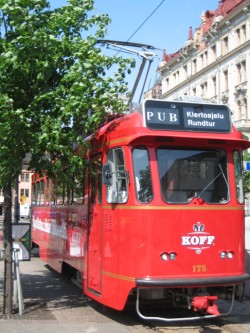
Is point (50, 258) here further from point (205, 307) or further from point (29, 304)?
point (205, 307)

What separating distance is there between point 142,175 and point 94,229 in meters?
1.48

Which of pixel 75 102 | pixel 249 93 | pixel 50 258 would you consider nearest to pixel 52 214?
pixel 50 258

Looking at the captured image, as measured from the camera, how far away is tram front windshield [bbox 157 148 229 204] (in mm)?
7027

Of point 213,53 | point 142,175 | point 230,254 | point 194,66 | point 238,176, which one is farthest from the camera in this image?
point 194,66

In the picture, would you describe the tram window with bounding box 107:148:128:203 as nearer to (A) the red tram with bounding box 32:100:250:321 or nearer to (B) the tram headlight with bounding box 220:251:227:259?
(A) the red tram with bounding box 32:100:250:321

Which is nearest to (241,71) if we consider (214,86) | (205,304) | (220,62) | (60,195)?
(220,62)

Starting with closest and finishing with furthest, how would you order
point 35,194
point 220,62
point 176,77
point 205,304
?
1. point 205,304
2. point 35,194
3. point 220,62
4. point 176,77

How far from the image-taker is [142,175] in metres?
7.01

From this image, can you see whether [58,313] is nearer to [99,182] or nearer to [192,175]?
[99,182]

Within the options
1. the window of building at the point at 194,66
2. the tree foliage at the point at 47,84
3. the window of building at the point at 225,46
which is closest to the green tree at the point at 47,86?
the tree foliage at the point at 47,84

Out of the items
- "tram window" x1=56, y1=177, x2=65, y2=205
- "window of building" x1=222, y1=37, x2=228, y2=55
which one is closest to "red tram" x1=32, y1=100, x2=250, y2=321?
"tram window" x1=56, y1=177, x2=65, y2=205

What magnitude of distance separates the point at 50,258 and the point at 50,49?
5909mm

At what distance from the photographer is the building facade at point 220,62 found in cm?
5750

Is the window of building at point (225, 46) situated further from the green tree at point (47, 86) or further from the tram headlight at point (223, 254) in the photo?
the tram headlight at point (223, 254)
